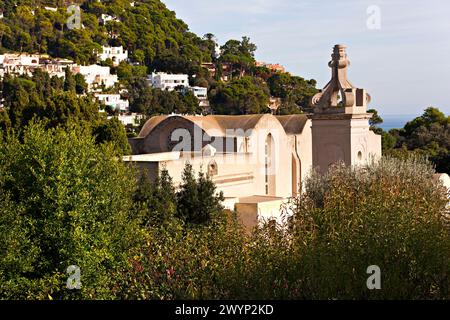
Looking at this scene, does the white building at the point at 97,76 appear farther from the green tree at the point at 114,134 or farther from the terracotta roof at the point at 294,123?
the green tree at the point at 114,134

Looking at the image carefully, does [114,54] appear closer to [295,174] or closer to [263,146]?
[295,174]

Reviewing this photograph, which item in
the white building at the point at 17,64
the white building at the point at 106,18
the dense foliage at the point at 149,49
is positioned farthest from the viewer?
the white building at the point at 106,18

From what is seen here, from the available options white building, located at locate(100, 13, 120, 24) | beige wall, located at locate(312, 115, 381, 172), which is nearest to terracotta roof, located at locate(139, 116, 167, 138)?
beige wall, located at locate(312, 115, 381, 172)

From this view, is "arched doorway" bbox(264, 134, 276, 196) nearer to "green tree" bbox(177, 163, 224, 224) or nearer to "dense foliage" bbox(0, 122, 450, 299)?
"dense foliage" bbox(0, 122, 450, 299)

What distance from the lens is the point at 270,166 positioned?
79.5ft

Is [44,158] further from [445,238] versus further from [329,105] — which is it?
[329,105]

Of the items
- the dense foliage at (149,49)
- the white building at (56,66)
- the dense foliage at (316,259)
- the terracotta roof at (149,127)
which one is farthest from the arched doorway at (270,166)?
the white building at (56,66)

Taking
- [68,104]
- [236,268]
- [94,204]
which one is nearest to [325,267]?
[236,268]

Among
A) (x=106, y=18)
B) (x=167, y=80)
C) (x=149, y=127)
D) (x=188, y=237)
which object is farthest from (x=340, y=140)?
(x=106, y=18)

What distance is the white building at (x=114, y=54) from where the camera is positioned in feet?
336

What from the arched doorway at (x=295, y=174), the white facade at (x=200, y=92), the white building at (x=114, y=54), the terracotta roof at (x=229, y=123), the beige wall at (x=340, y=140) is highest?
the white building at (x=114, y=54)

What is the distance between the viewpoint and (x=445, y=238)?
9320 mm

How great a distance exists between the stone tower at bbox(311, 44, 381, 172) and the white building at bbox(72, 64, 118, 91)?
66.2 metres
